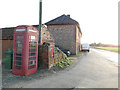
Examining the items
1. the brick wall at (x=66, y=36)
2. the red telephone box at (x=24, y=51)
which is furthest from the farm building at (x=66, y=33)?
the red telephone box at (x=24, y=51)

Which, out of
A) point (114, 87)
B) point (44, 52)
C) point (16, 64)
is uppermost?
point (44, 52)

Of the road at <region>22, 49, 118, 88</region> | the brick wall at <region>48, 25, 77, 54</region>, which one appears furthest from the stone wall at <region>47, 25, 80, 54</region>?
the road at <region>22, 49, 118, 88</region>

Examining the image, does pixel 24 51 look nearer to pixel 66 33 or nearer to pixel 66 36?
pixel 66 36

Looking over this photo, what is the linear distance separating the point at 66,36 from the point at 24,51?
40.2 ft

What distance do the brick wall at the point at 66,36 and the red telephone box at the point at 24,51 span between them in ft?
37.3

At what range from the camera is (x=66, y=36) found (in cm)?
1633

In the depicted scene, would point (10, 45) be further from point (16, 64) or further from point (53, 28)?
point (53, 28)

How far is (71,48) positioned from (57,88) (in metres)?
12.8

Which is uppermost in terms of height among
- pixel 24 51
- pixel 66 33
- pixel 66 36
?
pixel 66 33

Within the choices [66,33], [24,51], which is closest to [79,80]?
[24,51]

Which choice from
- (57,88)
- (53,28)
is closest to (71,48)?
(53,28)

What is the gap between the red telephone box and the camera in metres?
4.72

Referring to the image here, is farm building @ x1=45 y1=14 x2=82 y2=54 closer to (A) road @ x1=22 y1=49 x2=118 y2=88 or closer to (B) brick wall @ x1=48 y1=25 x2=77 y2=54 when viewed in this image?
(B) brick wall @ x1=48 y1=25 x2=77 y2=54

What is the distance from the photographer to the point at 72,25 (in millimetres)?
16141
